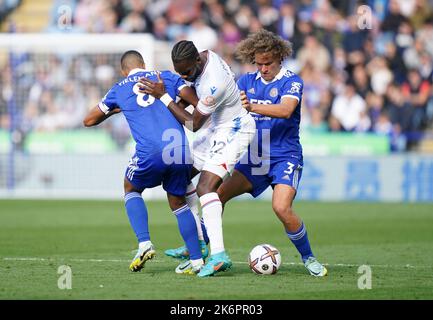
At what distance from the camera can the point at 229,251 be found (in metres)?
12.8

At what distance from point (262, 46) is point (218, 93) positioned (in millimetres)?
820

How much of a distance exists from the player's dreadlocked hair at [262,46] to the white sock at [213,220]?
169 cm

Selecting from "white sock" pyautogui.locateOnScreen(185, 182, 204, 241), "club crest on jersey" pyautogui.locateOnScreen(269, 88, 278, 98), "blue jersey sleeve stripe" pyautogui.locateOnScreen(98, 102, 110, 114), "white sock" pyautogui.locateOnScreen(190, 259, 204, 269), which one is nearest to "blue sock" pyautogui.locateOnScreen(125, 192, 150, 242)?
"white sock" pyautogui.locateOnScreen(190, 259, 204, 269)

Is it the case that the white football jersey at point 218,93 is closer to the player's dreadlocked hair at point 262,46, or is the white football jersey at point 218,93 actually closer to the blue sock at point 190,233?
the player's dreadlocked hair at point 262,46

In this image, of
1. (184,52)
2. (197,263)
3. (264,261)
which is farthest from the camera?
(264,261)

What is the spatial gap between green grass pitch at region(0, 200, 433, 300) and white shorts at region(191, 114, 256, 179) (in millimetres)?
1158

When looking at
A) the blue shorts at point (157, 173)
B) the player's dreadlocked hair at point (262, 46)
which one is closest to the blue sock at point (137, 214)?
the blue shorts at point (157, 173)

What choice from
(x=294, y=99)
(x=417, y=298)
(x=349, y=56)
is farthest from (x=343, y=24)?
(x=417, y=298)

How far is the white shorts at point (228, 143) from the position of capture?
9836mm

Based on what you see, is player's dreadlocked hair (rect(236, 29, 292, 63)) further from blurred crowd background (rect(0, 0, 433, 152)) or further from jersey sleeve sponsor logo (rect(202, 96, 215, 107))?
blurred crowd background (rect(0, 0, 433, 152))

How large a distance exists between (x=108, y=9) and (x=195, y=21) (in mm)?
2581

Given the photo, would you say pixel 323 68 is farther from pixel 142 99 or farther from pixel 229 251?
pixel 142 99

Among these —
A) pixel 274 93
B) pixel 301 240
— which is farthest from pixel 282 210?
pixel 274 93
